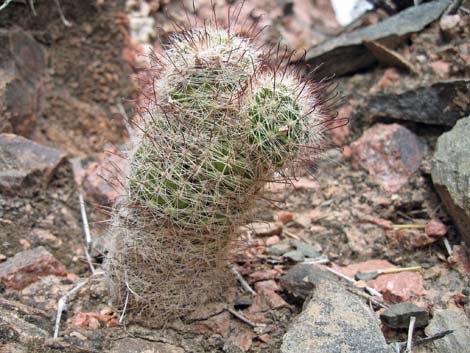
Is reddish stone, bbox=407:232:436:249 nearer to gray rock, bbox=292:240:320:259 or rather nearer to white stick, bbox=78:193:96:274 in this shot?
gray rock, bbox=292:240:320:259

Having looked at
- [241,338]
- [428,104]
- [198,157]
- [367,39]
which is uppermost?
[367,39]

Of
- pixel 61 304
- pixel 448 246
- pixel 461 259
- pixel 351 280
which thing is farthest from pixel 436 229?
pixel 61 304

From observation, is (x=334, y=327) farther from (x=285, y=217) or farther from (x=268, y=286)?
(x=285, y=217)

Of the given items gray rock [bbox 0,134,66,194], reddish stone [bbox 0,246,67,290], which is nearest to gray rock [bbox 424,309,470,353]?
reddish stone [bbox 0,246,67,290]

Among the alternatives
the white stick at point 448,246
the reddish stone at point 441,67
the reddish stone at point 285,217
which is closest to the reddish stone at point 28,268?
the reddish stone at point 285,217

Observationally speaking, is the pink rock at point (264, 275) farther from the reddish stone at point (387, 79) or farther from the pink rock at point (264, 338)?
the reddish stone at point (387, 79)

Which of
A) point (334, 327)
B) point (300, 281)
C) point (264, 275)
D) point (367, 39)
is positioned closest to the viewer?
point (334, 327)

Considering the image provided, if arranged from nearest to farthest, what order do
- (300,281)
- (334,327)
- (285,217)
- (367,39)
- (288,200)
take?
(334,327) → (300,281) → (285,217) → (288,200) → (367,39)

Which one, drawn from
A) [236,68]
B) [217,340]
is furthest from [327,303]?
[236,68]
